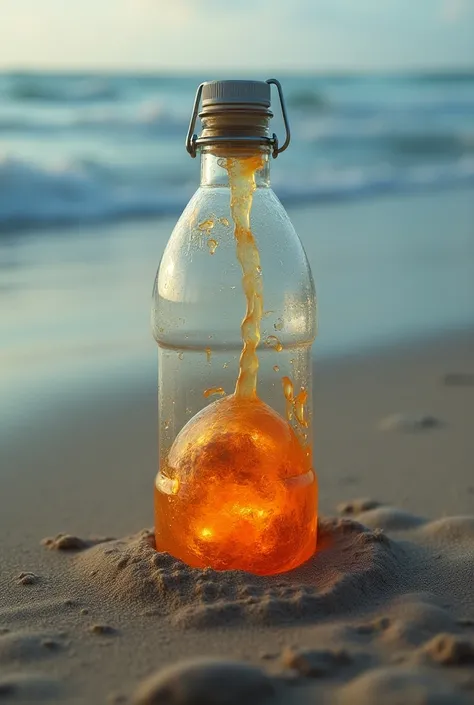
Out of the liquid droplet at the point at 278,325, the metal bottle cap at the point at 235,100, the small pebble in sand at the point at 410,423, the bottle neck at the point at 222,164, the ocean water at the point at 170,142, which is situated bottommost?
the small pebble in sand at the point at 410,423

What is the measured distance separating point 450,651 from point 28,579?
0.97m

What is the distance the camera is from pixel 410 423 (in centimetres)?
335

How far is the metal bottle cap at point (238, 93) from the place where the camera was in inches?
76.7

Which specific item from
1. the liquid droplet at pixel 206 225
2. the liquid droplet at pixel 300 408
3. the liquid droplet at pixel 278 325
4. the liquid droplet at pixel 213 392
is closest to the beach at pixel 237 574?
the liquid droplet at pixel 300 408

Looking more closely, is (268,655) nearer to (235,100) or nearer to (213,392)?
(213,392)

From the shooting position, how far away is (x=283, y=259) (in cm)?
215

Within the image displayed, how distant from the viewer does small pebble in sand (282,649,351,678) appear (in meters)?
1.54

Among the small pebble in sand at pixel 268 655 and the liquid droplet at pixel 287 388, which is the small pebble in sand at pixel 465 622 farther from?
the liquid droplet at pixel 287 388

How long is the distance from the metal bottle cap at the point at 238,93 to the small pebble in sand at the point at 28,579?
1107 mm

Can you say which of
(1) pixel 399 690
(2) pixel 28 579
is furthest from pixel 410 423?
(1) pixel 399 690

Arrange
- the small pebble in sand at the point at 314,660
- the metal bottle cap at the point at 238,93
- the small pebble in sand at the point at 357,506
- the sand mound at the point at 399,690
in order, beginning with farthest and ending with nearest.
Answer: the small pebble in sand at the point at 357,506 → the metal bottle cap at the point at 238,93 → the small pebble in sand at the point at 314,660 → the sand mound at the point at 399,690

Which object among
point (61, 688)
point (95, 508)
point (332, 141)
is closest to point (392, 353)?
point (95, 508)

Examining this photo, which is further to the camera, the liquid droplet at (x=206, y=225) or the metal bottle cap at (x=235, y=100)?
the liquid droplet at (x=206, y=225)

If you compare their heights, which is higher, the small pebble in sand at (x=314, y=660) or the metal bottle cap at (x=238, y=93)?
the metal bottle cap at (x=238, y=93)
